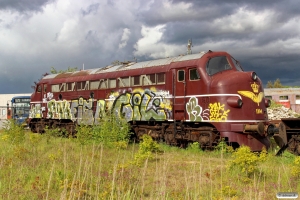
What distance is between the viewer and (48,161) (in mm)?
10070

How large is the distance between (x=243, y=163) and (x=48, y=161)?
18.6 ft

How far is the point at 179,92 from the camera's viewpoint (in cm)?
1401

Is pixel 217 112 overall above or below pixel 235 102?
below

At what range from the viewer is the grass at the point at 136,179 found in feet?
20.6

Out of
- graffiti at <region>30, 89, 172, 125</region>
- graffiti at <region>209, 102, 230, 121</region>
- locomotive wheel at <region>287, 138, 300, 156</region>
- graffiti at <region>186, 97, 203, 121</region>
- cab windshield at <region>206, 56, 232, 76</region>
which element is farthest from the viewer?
graffiti at <region>30, 89, 172, 125</region>

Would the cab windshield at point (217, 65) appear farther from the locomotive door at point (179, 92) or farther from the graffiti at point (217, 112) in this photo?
the graffiti at point (217, 112)

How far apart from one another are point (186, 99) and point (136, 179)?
21.4 ft

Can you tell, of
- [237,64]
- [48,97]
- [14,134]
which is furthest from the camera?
[48,97]

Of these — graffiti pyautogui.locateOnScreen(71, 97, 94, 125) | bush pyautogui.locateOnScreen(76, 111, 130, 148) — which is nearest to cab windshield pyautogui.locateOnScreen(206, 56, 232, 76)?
bush pyautogui.locateOnScreen(76, 111, 130, 148)

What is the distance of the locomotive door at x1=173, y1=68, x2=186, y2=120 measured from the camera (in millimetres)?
13852

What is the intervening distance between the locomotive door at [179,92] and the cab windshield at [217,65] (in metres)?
1.14

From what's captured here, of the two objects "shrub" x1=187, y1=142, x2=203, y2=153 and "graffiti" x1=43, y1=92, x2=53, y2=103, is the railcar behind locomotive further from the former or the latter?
"graffiti" x1=43, y1=92, x2=53, y2=103

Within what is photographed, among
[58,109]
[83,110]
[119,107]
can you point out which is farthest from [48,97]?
[119,107]

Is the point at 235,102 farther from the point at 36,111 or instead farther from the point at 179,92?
the point at 36,111
